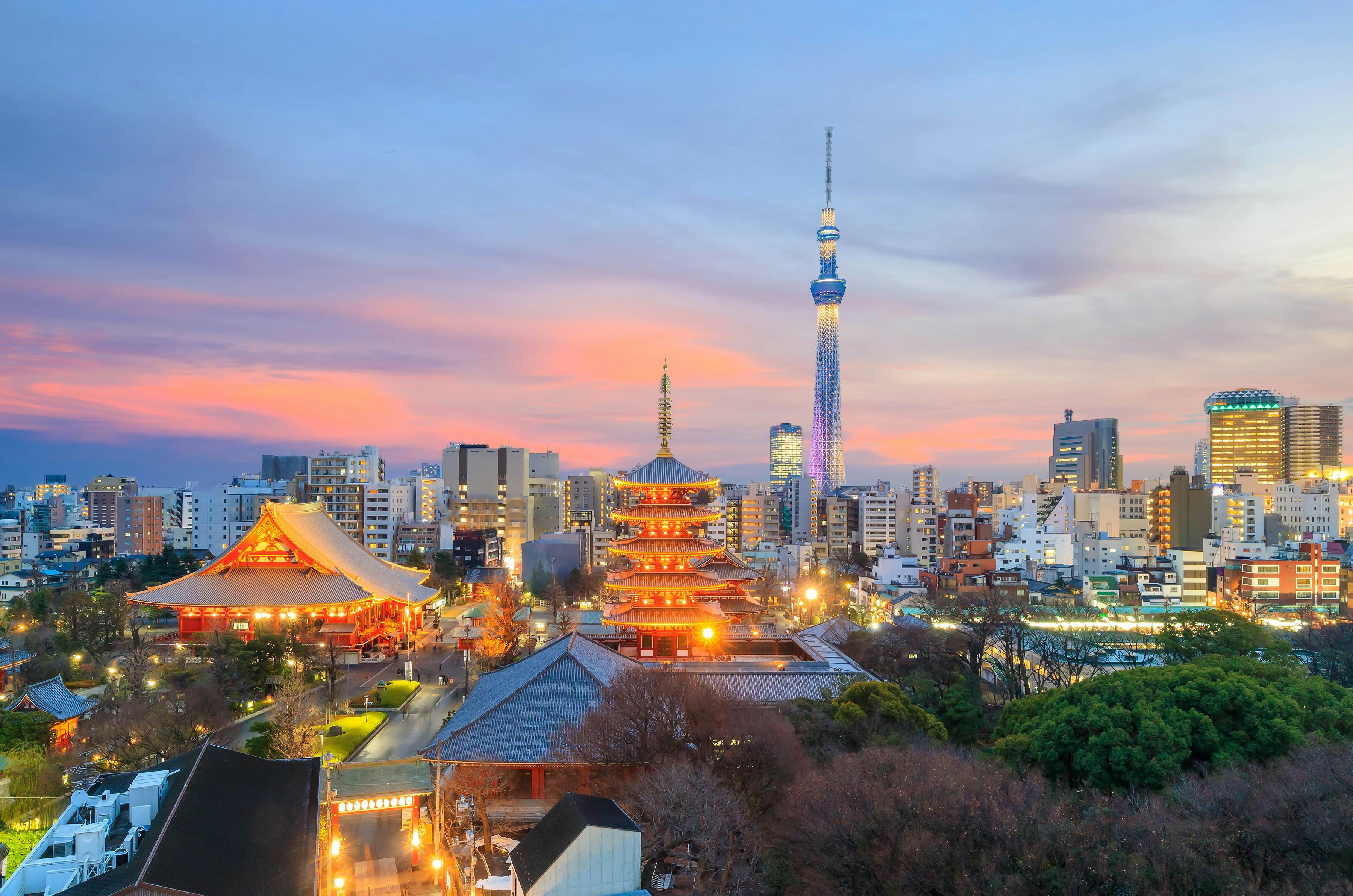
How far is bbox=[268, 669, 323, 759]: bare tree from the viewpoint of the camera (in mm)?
20672

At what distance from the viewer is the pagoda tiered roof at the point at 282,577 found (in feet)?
122

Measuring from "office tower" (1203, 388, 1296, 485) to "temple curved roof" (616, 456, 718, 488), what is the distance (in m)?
98.2

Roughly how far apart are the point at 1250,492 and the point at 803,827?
74334 mm

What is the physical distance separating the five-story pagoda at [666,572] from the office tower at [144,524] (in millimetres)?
60396

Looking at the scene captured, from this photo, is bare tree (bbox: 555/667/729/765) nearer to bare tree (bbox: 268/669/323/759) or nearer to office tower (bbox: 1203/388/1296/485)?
bare tree (bbox: 268/669/323/759)

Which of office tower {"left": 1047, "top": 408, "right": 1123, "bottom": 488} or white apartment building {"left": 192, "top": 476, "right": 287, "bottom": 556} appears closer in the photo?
white apartment building {"left": 192, "top": 476, "right": 287, "bottom": 556}

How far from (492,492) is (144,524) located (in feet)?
99.0

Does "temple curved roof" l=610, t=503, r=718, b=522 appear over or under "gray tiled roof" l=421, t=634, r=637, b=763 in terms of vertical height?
over

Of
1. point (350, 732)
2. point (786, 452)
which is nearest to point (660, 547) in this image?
point (350, 732)

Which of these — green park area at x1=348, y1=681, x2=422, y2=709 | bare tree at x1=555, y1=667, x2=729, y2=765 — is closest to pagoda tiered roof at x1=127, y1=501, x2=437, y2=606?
green park area at x1=348, y1=681, x2=422, y2=709

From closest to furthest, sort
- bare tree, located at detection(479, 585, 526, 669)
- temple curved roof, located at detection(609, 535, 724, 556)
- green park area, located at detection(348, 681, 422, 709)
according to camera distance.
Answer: green park area, located at detection(348, 681, 422, 709) → bare tree, located at detection(479, 585, 526, 669) → temple curved roof, located at detection(609, 535, 724, 556)

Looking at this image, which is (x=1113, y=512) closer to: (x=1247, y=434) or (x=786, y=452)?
(x=1247, y=434)

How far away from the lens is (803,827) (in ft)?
42.4

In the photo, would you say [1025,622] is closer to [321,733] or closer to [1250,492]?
[321,733]
